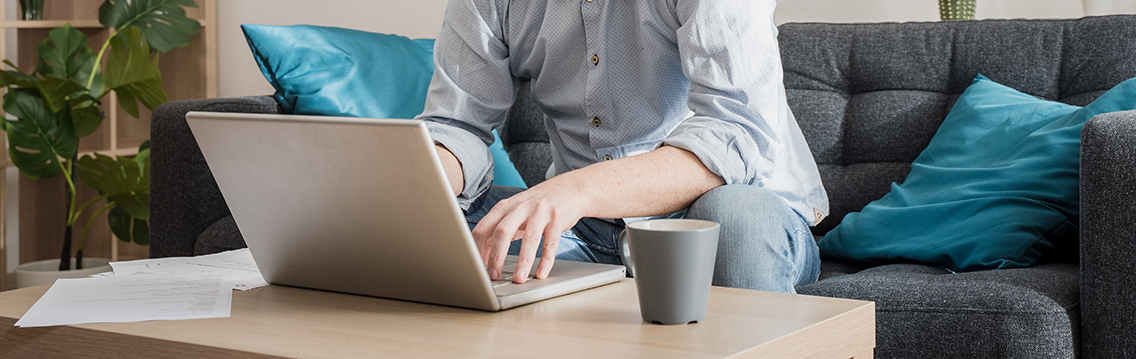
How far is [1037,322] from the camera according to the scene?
3.34 feet

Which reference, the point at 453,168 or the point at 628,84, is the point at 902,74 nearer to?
the point at 628,84

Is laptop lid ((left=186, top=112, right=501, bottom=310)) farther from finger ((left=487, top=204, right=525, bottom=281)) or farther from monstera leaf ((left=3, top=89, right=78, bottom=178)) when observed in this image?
monstera leaf ((left=3, top=89, right=78, bottom=178))

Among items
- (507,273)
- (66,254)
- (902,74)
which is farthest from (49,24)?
(507,273)

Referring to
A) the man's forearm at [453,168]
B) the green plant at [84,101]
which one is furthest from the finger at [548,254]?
the green plant at [84,101]

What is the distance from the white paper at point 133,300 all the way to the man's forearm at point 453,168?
298 millimetres

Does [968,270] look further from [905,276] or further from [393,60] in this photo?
[393,60]

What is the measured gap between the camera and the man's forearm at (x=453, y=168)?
3.47 ft

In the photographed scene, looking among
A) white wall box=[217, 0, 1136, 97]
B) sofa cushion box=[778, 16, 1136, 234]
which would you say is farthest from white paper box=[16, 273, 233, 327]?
white wall box=[217, 0, 1136, 97]

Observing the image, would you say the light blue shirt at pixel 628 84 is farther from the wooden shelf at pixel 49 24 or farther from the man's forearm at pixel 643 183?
the wooden shelf at pixel 49 24

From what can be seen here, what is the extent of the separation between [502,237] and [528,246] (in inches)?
0.8

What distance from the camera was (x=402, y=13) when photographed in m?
2.55

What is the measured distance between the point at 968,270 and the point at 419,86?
38.1 inches

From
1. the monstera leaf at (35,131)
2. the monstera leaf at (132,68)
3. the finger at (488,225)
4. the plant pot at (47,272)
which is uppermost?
the finger at (488,225)

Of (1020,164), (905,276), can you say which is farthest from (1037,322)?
(1020,164)
